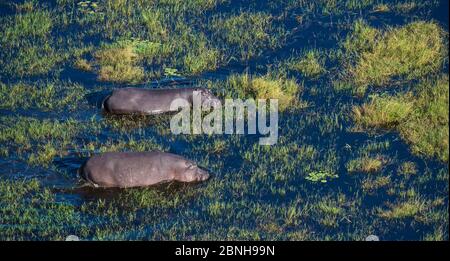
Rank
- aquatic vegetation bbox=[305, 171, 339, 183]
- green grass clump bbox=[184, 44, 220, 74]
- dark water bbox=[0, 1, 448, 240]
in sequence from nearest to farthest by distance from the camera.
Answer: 1. dark water bbox=[0, 1, 448, 240]
2. aquatic vegetation bbox=[305, 171, 339, 183]
3. green grass clump bbox=[184, 44, 220, 74]

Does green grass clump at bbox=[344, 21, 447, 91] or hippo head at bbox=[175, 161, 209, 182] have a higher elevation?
green grass clump at bbox=[344, 21, 447, 91]

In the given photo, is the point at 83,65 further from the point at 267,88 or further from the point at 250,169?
the point at 250,169

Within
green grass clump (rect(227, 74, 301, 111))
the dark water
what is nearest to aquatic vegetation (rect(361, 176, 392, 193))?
the dark water

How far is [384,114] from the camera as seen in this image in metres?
13.7

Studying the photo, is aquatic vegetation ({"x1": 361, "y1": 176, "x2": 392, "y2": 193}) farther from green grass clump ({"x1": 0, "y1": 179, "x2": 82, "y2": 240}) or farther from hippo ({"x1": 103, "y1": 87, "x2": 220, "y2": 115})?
green grass clump ({"x1": 0, "y1": 179, "x2": 82, "y2": 240})

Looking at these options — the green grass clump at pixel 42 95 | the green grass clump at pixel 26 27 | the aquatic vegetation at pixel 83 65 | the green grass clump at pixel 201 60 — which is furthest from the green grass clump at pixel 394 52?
the green grass clump at pixel 26 27

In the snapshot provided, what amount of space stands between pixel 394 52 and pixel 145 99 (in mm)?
4382

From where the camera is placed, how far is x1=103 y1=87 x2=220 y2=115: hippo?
13852mm

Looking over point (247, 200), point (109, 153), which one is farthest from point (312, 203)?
point (109, 153)

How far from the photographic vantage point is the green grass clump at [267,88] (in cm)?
1430

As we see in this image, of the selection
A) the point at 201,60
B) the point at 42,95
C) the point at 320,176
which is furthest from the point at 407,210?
the point at 42,95

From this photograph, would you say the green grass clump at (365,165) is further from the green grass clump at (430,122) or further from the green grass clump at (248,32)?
the green grass clump at (248,32)

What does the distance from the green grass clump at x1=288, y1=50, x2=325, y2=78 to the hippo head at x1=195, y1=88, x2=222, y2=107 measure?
73.3 inches
